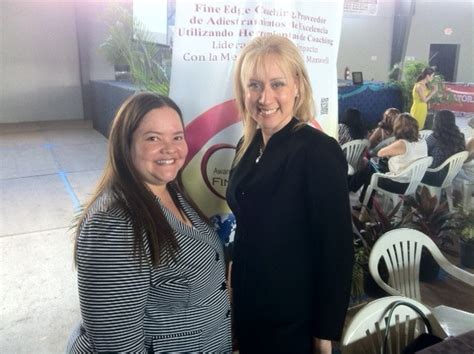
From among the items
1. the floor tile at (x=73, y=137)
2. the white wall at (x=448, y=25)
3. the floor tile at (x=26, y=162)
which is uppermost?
the white wall at (x=448, y=25)

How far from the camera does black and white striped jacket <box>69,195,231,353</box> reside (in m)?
0.93

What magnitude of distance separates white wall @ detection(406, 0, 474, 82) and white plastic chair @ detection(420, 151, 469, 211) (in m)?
8.51

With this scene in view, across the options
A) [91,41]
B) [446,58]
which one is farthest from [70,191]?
[446,58]

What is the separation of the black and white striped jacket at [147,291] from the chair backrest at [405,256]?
1173 millimetres

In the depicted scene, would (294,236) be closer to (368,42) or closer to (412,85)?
(412,85)

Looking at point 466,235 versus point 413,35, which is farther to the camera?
point 413,35

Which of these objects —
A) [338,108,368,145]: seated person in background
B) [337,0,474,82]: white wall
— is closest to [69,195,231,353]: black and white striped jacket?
[338,108,368,145]: seated person in background

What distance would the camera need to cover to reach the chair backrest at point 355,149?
186 inches

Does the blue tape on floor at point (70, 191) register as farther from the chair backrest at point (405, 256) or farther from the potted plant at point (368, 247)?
the chair backrest at point (405, 256)

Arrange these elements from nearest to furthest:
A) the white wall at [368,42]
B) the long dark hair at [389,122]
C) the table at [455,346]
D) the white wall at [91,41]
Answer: the table at [455,346] < the long dark hair at [389,122] < the white wall at [91,41] < the white wall at [368,42]

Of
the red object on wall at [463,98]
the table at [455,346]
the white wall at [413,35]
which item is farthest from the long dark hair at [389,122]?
the white wall at [413,35]

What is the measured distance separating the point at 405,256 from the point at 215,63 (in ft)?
4.76

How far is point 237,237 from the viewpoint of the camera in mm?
1334

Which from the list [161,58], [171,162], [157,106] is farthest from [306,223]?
[161,58]
